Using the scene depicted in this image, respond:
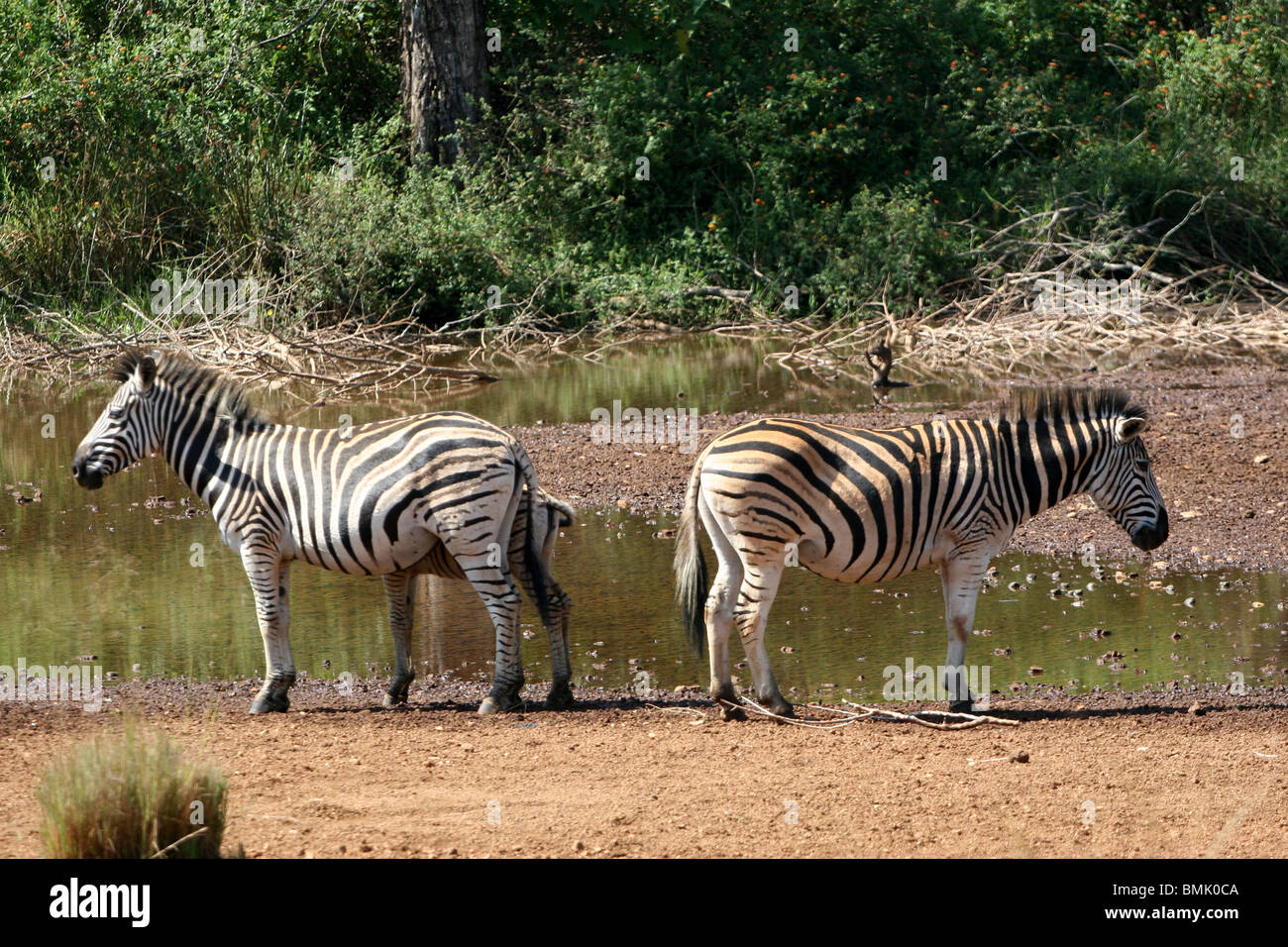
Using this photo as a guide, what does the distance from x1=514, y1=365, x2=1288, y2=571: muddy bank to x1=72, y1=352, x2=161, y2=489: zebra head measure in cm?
498

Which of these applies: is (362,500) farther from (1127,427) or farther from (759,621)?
(1127,427)

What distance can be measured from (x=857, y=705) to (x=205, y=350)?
477 inches

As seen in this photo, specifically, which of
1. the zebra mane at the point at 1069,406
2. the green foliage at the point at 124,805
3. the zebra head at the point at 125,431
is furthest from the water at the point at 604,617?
the green foliage at the point at 124,805

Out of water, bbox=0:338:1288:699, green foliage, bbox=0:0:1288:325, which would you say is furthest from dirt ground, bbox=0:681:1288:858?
green foliage, bbox=0:0:1288:325

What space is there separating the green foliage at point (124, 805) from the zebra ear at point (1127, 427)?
5.37m

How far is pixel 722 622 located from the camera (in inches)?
309

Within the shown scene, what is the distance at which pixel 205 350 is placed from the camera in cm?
1777

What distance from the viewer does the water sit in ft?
29.1

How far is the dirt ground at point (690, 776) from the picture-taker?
18.8ft

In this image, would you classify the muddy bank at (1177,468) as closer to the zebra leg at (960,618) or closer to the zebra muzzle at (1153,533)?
the zebra muzzle at (1153,533)

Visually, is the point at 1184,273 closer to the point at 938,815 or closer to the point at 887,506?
the point at 887,506

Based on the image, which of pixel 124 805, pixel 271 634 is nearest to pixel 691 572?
pixel 271 634

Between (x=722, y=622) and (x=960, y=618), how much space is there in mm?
1311

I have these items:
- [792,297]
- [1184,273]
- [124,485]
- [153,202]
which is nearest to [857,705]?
[124,485]
